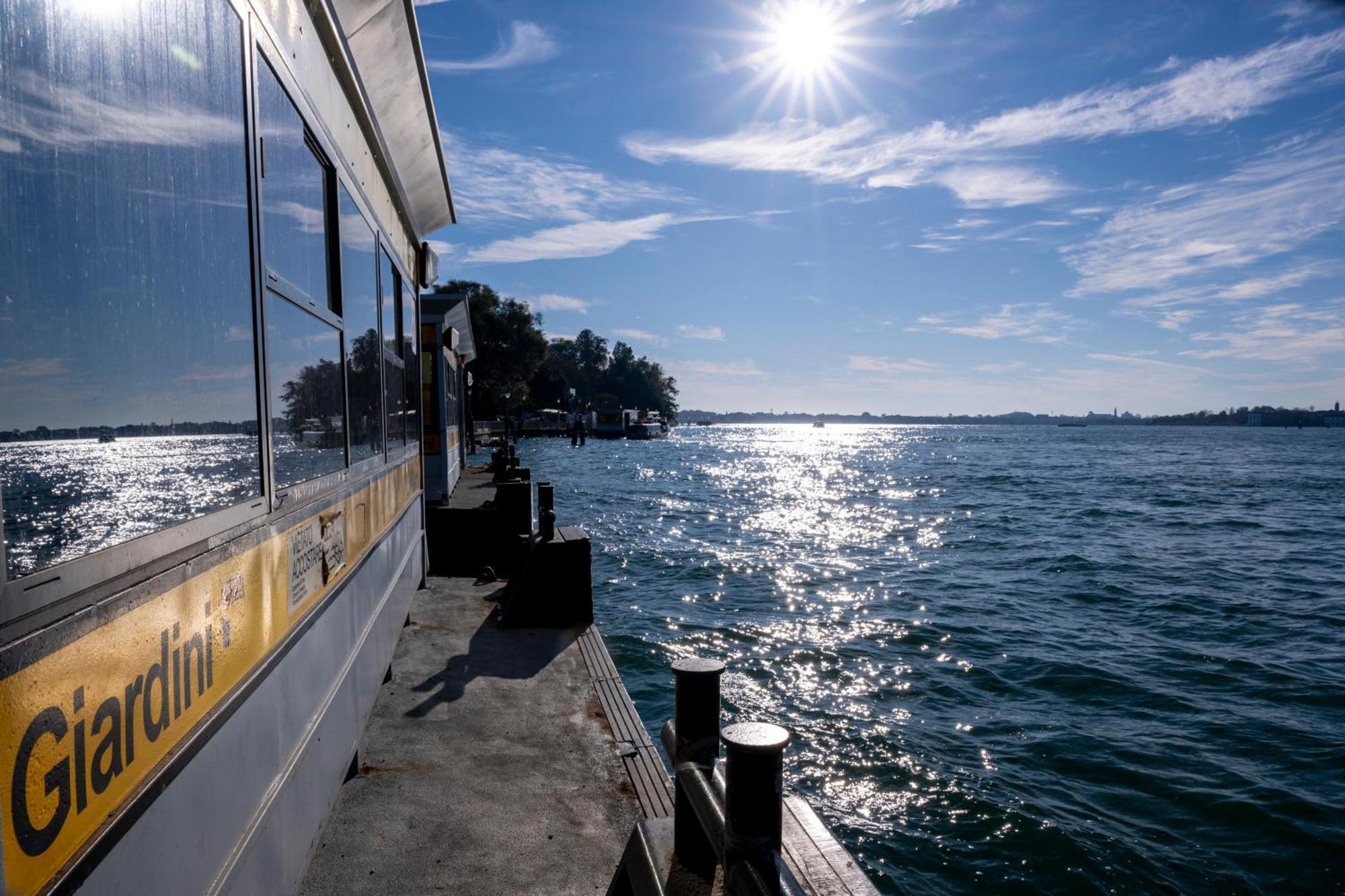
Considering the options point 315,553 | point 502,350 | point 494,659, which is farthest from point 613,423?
point 315,553

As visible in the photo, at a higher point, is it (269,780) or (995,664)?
(269,780)

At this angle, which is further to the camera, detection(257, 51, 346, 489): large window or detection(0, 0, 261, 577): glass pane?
detection(257, 51, 346, 489): large window

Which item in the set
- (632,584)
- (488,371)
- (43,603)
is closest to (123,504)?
(43,603)

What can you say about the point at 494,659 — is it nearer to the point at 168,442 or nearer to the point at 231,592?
the point at 231,592

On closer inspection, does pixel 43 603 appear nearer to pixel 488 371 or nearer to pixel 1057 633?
pixel 1057 633

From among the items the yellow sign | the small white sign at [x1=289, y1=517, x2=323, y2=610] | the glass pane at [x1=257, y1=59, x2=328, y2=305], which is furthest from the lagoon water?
the glass pane at [x1=257, y1=59, x2=328, y2=305]

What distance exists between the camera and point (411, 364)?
7.45 meters

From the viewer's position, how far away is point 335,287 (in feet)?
11.7

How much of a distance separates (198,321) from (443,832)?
9.81 feet

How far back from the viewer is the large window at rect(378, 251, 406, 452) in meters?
5.39

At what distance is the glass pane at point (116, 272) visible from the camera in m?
1.19

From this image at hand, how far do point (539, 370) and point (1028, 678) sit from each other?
85738mm

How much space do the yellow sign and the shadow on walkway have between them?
3580 mm

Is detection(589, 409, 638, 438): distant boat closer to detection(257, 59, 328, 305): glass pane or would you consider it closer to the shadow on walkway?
the shadow on walkway
